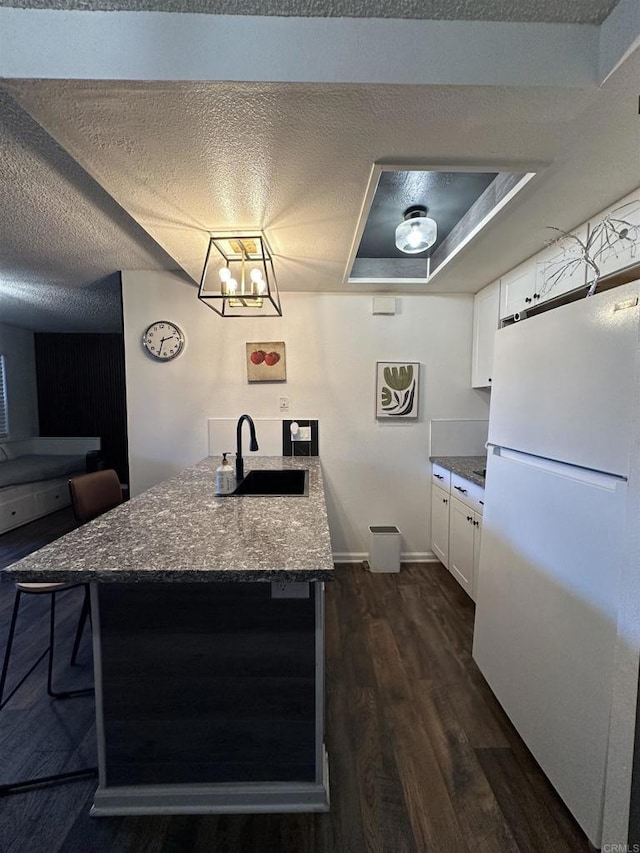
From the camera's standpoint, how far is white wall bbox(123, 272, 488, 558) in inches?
112

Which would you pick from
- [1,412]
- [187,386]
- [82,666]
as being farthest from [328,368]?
[1,412]

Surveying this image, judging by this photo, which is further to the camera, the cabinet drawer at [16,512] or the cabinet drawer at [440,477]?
the cabinet drawer at [16,512]

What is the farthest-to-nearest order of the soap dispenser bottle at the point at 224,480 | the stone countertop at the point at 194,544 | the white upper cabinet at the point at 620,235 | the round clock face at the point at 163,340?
the round clock face at the point at 163,340
the soap dispenser bottle at the point at 224,480
the white upper cabinet at the point at 620,235
the stone countertop at the point at 194,544

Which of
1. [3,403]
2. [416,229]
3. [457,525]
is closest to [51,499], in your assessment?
[3,403]

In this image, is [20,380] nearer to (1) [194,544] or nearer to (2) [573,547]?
(1) [194,544]

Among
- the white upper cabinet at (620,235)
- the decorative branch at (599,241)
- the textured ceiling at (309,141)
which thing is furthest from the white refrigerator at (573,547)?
the textured ceiling at (309,141)

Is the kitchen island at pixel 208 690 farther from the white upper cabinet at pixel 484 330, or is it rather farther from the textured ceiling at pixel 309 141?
the white upper cabinet at pixel 484 330

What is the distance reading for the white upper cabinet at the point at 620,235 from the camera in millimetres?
1441

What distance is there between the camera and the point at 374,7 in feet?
Answer: 3.23

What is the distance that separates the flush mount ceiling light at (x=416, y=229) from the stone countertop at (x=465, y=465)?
1.50 meters

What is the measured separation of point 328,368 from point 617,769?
8.44 feet

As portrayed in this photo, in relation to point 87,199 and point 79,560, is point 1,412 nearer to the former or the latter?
point 87,199

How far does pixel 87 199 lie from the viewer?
179cm

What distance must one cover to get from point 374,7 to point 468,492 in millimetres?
2281
